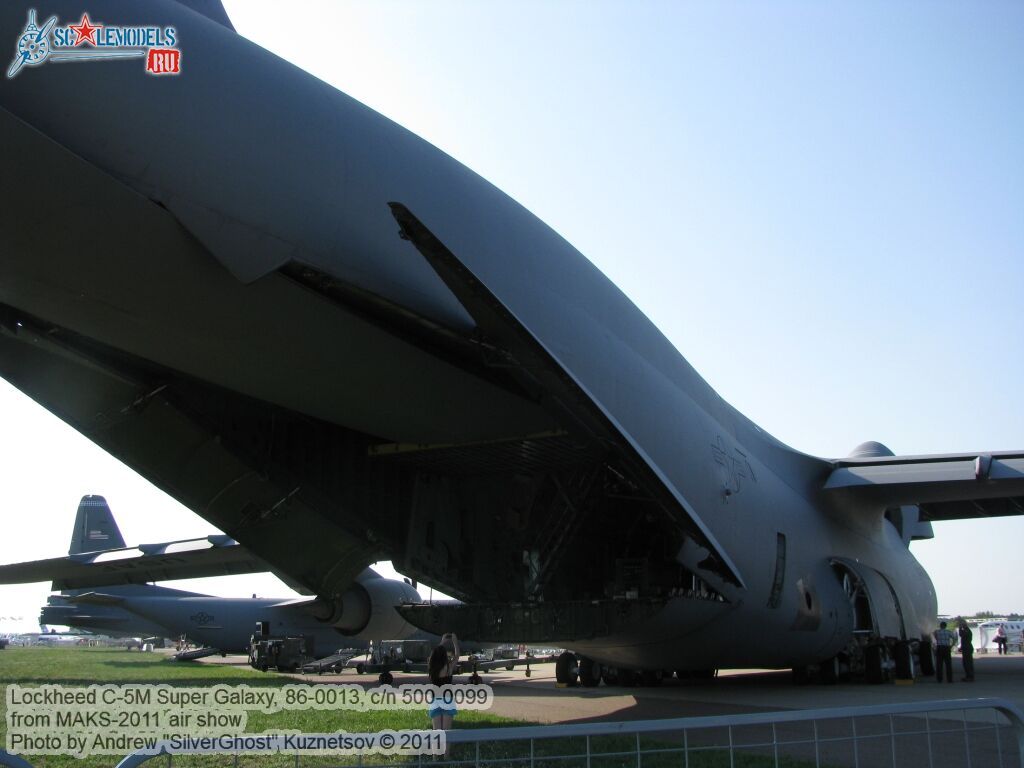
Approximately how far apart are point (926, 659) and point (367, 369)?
11.2m

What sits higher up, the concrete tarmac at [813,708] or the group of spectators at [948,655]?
the group of spectators at [948,655]

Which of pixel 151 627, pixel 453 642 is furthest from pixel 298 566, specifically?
pixel 151 627

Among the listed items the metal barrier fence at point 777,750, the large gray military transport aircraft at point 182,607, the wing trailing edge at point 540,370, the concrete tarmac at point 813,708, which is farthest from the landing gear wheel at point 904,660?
the large gray military transport aircraft at point 182,607

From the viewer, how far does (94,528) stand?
103 feet

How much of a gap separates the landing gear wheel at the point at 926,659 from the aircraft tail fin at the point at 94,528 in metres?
26.1

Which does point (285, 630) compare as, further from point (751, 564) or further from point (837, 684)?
point (751, 564)

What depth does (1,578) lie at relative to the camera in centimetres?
1983

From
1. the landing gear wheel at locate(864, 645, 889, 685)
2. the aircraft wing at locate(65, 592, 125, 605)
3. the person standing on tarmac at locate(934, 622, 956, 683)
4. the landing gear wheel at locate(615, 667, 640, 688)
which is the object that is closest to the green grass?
the landing gear wheel at locate(615, 667, 640, 688)

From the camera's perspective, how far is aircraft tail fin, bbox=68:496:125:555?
102ft

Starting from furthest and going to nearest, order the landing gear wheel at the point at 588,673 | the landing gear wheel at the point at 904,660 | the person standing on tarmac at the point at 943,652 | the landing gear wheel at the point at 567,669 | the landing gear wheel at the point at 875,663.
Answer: the landing gear wheel at the point at 567,669
the landing gear wheel at the point at 588,673
the person standing on tarmac at the point at 943,652
the landing gear wheel at the point at 904,660
the landing gear wheel at the point at 875,663

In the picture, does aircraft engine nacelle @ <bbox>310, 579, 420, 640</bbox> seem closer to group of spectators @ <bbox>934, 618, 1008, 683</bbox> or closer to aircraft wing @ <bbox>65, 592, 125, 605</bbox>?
group of spectators @ <bbox>934, 618, 1008, 683</bbox>

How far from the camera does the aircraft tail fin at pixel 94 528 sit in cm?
3116

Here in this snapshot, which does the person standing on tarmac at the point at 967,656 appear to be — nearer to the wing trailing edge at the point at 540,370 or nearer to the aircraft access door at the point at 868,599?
the aircraft access door at the point at 868,599

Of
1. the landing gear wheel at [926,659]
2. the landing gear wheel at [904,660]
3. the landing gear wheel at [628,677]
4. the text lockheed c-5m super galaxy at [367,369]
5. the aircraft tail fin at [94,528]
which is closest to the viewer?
the text lockheed c-5m super galaxy at [367,369]
